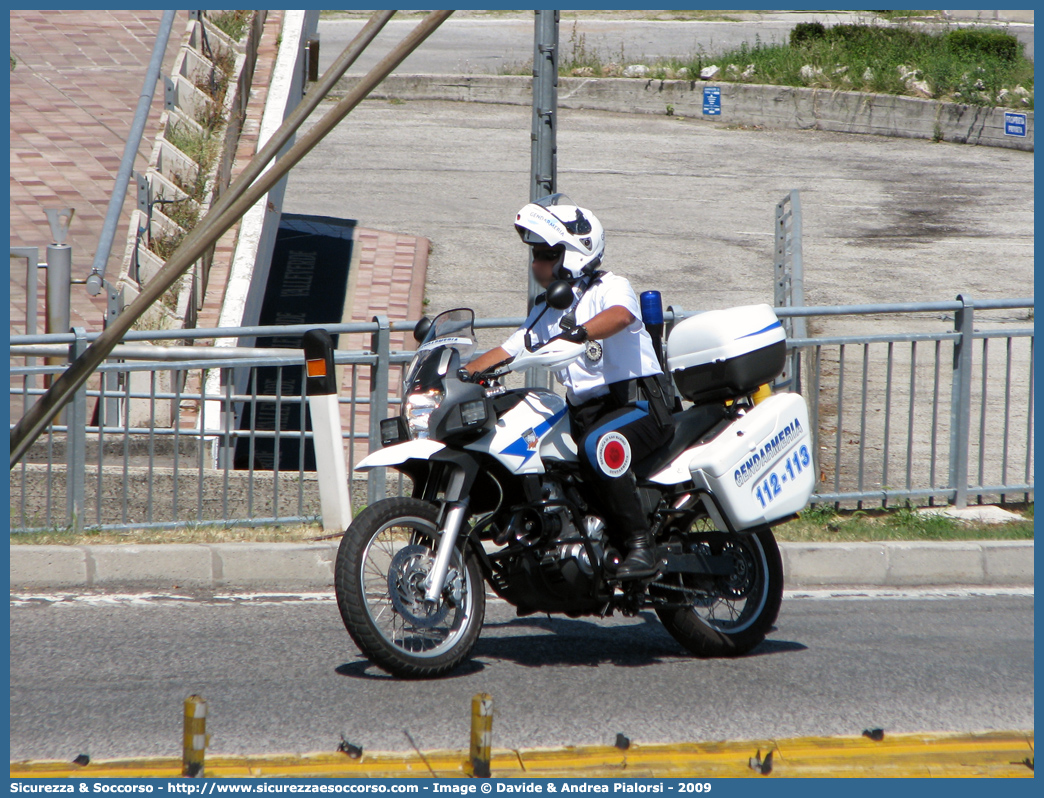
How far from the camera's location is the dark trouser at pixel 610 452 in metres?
4.73

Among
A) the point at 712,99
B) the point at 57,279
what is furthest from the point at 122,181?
the point at 712,99

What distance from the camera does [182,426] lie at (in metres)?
7.36

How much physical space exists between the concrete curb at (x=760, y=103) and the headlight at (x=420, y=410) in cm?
2162

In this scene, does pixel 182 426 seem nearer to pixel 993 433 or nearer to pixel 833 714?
pixel 833 714

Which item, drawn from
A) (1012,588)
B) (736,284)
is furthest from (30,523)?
(736,284)

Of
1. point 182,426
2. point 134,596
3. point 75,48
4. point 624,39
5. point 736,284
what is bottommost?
point 134,596

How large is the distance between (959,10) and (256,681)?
119 ft

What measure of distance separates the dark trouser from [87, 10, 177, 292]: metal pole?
5499 millimetres

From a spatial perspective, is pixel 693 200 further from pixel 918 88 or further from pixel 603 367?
pixel 603 367

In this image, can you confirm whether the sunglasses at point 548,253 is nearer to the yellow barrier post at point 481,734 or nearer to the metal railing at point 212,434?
the metal railing at point 212,434

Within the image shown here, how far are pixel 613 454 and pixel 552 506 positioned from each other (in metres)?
0.33

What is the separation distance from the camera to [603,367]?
496cm

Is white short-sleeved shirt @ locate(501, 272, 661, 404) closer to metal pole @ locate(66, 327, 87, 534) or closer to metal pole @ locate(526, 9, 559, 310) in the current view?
metal pole @ locate(526, 9, 559, 310)

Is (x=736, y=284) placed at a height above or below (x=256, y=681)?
above
